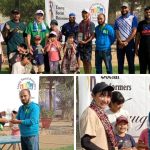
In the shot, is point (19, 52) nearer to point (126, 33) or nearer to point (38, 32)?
point (38, 32)

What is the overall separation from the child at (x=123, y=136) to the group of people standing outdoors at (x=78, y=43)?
3527mm

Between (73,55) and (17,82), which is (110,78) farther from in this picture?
(73,55)

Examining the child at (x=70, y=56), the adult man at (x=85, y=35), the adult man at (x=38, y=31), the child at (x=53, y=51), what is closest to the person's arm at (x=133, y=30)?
the adult man at (x=85, y=35)

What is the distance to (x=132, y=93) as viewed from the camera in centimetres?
992

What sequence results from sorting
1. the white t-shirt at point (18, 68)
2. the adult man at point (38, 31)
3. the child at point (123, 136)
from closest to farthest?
the child at point (123, 136) < the white t-shirt at point (18, 68) < the adult man at point (38, 31)

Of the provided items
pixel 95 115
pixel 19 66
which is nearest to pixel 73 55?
pixel 19 66

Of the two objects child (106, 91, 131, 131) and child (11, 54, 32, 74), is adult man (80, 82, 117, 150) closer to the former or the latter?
child (106, 91, 131, 131)

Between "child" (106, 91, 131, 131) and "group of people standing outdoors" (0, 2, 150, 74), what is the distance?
3356mm

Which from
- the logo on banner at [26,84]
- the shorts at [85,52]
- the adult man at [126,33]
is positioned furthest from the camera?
the shorts at [85,52]

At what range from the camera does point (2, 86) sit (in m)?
9.98

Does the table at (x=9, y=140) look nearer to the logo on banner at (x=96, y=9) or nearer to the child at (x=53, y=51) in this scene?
the child at (x=53, y=51)

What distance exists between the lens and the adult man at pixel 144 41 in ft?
42.1

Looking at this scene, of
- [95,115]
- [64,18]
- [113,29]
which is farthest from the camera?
[64,18]

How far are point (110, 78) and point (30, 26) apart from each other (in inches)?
158
